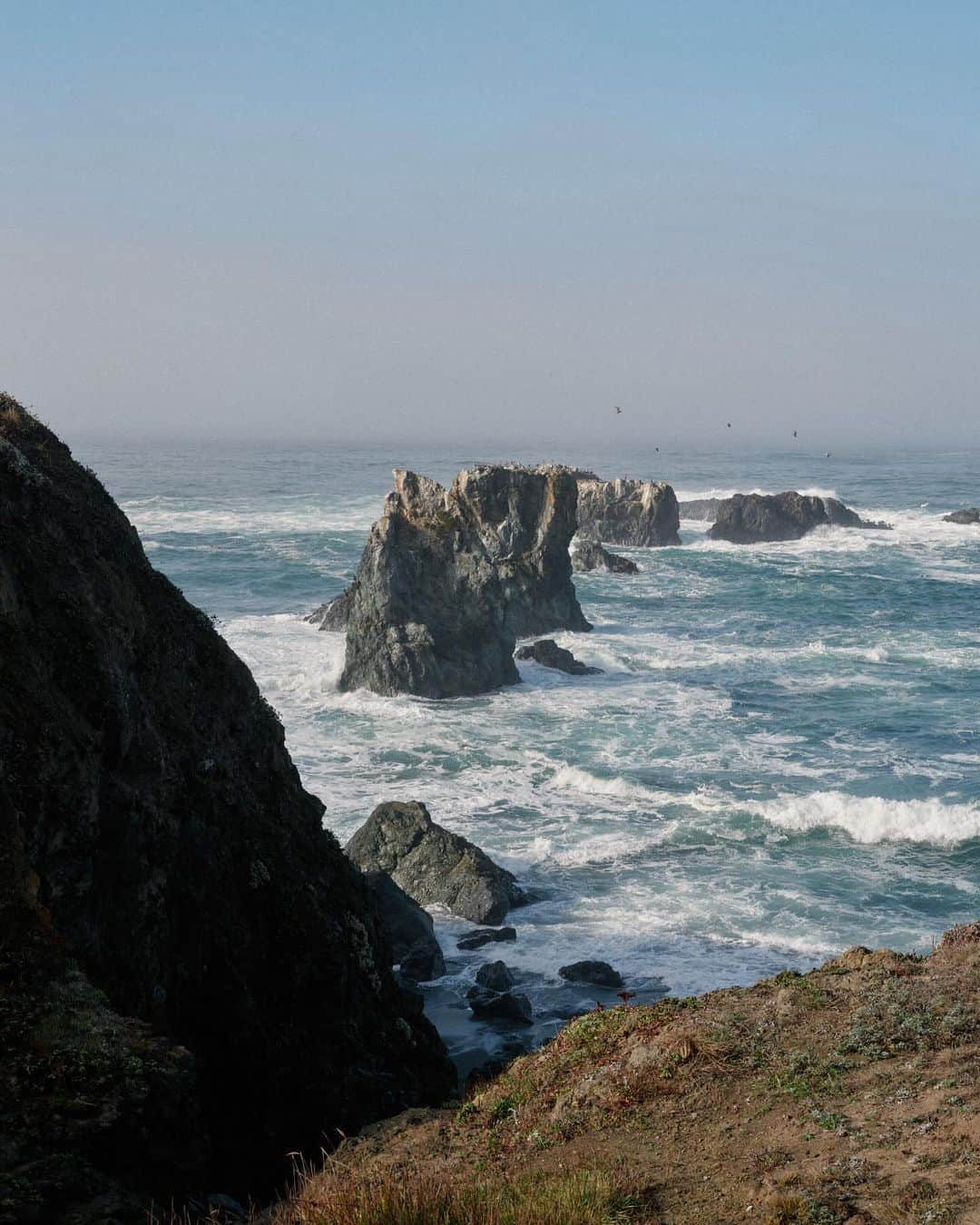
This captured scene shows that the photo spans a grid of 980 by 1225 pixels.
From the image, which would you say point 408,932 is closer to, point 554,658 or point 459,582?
point 459,582

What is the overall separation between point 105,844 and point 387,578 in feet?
113

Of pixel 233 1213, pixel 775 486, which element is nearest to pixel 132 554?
pixel 233 1213

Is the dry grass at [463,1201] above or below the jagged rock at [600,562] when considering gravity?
below

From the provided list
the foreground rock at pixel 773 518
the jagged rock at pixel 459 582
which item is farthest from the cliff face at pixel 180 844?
the foreground rock at pixel 773 518

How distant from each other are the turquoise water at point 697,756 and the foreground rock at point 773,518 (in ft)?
50.0

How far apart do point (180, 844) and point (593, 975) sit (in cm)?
1157

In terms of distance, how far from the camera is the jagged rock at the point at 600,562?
76.0m

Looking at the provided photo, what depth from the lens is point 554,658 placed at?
161 feet

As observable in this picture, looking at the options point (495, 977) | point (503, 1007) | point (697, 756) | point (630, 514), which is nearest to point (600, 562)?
point (630, 514)

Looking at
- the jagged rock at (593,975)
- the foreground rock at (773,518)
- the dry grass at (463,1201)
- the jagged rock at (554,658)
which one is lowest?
the jagged rock at (593,975)

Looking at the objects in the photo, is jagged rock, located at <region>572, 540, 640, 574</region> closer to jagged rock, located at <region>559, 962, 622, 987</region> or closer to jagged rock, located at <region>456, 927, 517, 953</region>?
jagged rock, located at <region>456, 927, 517, 953</region>

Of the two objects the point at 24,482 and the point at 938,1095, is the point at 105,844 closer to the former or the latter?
the point at 24,482

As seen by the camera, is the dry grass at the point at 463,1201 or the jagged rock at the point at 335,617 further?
the jagged rock at the point at 335,617

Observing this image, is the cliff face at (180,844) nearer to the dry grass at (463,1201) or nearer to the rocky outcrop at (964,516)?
the dry grass at (463,1201)
